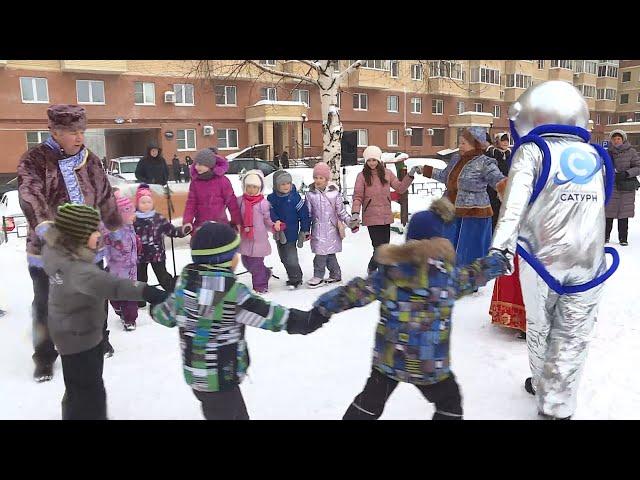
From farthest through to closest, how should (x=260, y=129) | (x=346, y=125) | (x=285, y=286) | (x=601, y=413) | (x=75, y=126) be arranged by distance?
1. (x=346, y=125)
2. (x=260, y=129)
3. (x=285, y=286)
4. (x=75, y=126)
5. (x=601, y=413)

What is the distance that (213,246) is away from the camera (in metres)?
2.46

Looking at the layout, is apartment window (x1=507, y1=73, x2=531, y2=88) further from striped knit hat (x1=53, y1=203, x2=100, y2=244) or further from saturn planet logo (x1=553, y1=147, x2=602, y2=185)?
striped knit hat (x1=53, y1=203, x2=100, y2=244)

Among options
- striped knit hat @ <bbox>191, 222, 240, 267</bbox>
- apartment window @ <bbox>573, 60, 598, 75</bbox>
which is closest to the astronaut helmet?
striped knit hat @ <bbox>191, 222, 240, 267</bbox>

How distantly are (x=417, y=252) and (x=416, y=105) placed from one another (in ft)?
118

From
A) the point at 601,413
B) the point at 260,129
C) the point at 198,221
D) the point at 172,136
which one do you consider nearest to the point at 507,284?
the point at 601,413

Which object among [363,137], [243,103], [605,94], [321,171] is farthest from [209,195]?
[605,94]

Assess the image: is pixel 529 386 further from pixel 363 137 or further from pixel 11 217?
pixel 363 137

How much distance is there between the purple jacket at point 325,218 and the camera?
6.50 metres

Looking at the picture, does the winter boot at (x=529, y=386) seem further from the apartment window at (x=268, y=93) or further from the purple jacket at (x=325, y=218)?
the apartment window at (x=268, y=93)

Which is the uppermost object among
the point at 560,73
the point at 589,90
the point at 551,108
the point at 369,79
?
the point at 560,73

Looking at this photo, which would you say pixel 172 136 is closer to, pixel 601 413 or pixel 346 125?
pixel 346 125

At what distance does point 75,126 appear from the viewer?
3.66 meters

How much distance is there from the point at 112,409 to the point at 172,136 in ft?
85.3

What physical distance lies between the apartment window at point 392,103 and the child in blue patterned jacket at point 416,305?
3392cm
